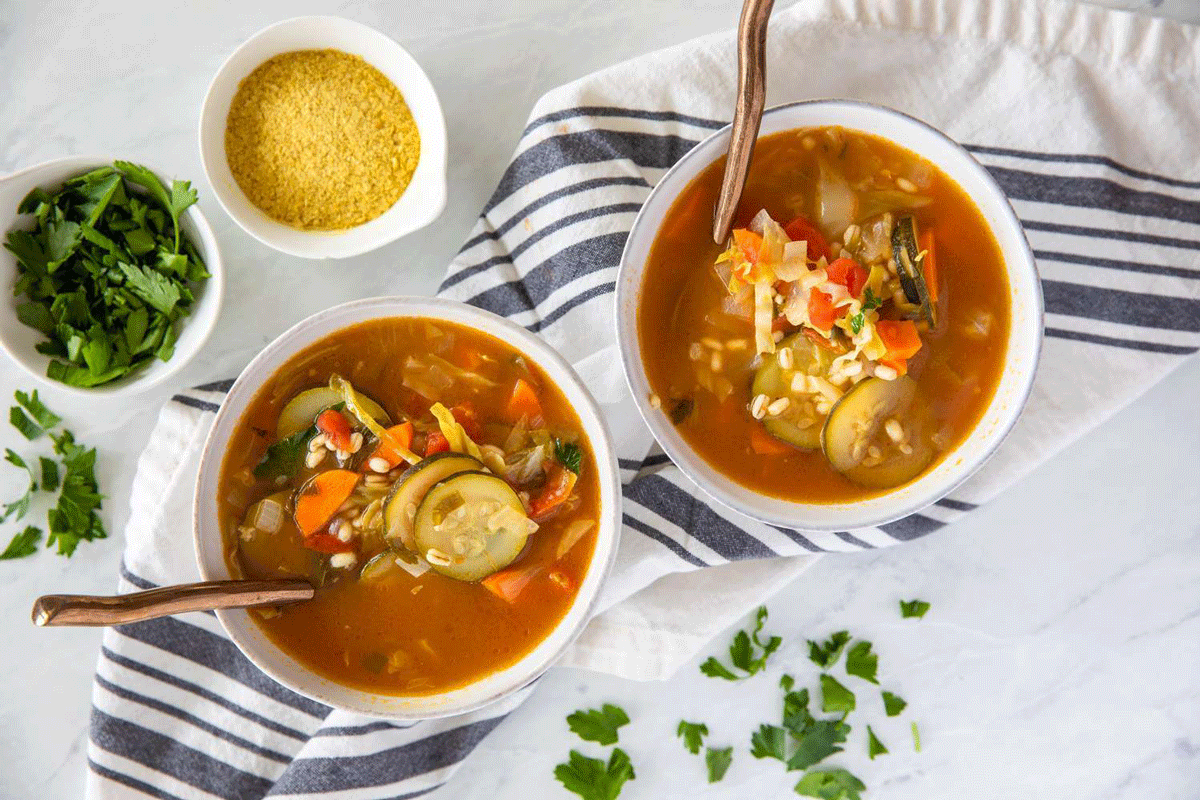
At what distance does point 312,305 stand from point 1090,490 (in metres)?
2.54

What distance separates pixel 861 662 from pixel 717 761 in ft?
1.84

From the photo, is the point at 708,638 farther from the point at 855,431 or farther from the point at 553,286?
the point at 553,286

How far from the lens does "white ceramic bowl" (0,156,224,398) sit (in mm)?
2924

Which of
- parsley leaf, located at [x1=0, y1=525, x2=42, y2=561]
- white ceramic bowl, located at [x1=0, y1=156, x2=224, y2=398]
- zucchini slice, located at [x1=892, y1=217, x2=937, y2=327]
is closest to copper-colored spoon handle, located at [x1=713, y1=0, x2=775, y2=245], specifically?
zucchini slice, located at [x1=892, y1=217, x2=937, y2=327]

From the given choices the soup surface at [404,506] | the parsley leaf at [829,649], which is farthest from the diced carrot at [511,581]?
the parsley leaf at [829,649]

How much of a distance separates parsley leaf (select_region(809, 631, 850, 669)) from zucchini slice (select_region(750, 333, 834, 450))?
35.1 inches

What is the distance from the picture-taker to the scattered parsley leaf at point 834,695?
3289 millimetres

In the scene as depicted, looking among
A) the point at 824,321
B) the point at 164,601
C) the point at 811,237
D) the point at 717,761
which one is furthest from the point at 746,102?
the point at 717,761

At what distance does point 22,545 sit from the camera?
3.23 metres

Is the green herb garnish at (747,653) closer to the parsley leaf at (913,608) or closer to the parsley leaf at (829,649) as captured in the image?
the parsley leaf at (829,649)

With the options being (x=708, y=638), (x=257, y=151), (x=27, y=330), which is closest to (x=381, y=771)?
(x=708, y=638)

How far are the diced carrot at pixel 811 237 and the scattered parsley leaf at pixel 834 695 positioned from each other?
1.46 metres

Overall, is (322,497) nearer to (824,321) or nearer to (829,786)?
(824,321)

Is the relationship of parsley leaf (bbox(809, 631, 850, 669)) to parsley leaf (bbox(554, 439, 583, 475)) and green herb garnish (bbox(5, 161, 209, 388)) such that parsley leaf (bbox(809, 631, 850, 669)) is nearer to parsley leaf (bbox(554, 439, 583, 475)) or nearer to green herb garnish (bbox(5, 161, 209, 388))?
parsley leaf (bbox(554, 439, 583, 475))
